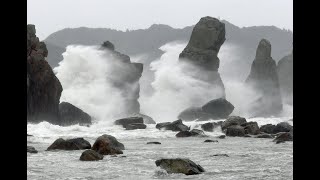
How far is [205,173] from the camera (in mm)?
13188

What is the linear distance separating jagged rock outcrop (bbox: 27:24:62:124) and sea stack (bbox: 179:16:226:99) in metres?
40.6

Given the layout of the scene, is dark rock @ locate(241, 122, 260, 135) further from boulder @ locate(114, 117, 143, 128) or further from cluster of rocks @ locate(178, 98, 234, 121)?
cluster of rocks @ locate(178, 98, 234, 121)

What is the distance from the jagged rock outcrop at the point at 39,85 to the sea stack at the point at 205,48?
40633mm

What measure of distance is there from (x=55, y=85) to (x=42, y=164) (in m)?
39.1

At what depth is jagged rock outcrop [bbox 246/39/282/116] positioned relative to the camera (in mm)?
112875

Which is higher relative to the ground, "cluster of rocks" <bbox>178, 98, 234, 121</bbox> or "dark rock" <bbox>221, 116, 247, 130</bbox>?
"cluster of rocks" <bbox>178, 98, 234, 121</bbox>

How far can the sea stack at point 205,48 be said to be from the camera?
88000mm

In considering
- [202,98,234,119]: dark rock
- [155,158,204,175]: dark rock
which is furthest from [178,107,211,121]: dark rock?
[155,158,204,175]: dark rock

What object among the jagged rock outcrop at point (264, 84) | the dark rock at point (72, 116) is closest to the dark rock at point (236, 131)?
the dark rock at point (72, 116)

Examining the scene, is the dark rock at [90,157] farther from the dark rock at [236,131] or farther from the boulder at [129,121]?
the boulder at [129,121]
